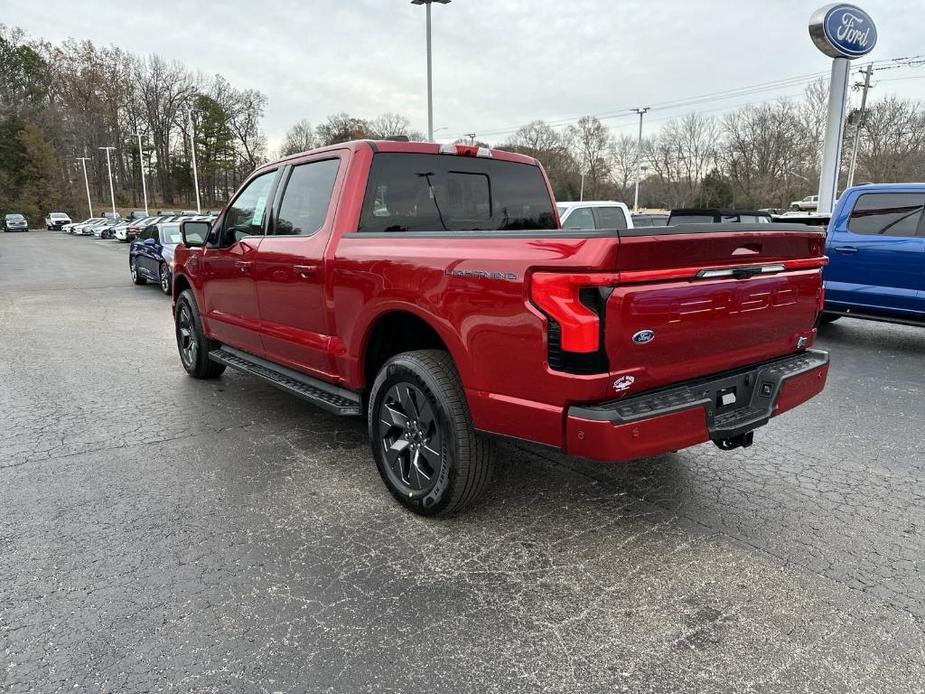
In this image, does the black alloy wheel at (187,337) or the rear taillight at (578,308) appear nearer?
the rear taillight at (578,308)

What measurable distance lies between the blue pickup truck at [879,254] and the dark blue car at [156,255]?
12.3m

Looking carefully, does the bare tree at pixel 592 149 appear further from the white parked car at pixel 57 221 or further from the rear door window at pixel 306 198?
the rear door window at pixel 306 198

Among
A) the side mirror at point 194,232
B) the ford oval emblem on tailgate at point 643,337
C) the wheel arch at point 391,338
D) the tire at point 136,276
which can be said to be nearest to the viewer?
the ford oval emblem on tailgate at point 643,337

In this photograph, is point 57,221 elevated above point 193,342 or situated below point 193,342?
above

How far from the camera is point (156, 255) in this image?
14641 mm

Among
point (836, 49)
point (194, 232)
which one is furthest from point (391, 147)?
point (836, 49)

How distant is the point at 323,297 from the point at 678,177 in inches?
3458

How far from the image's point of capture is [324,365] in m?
4.29

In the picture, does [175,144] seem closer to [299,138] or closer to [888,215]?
[299,138]

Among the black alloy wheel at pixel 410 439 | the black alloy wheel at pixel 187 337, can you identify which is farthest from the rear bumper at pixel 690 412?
the black alloy wheel at pixel 187 337

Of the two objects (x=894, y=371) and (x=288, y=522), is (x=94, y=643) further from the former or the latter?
(x=894, y=371)

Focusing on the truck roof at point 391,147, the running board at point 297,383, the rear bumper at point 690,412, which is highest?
→ the truck roof at point 391,147

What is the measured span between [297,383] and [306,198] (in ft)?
4.26

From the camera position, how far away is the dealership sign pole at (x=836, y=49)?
14867 millimetres
